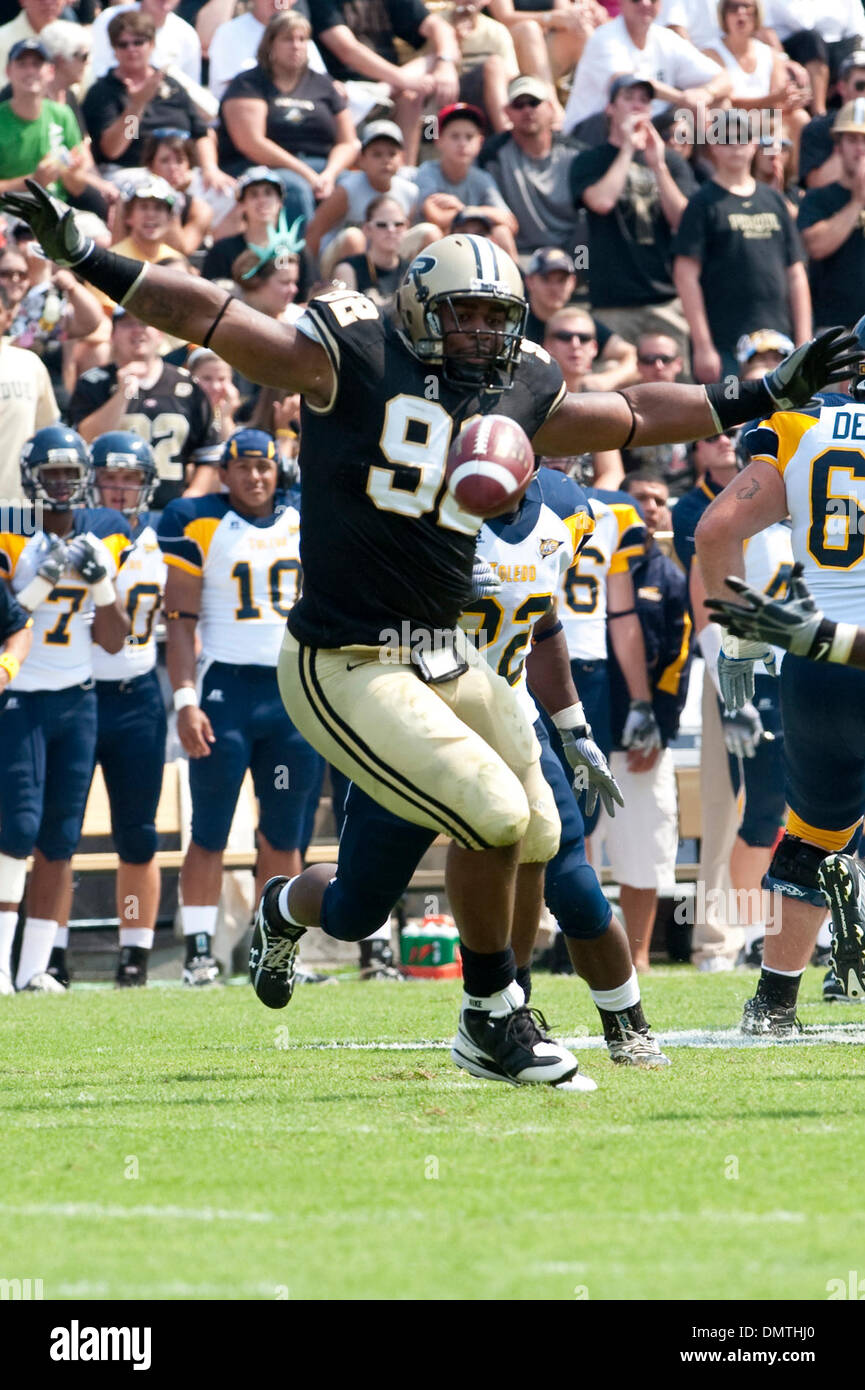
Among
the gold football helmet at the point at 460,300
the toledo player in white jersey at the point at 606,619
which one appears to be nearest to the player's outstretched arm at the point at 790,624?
the gold football helmet at the point at 460,300

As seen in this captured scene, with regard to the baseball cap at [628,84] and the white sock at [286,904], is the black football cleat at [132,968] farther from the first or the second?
the baseball cap at [628,84]

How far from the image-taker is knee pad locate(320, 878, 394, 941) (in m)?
5.31

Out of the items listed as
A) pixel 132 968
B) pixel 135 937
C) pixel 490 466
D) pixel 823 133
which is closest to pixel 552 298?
pixel 823 133

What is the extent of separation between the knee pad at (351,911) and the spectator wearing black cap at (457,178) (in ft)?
22.6

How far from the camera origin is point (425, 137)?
44.0 ft

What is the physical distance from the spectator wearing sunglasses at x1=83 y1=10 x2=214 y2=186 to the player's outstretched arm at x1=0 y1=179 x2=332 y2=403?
7515mm

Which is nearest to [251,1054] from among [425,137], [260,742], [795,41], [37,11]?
[260,742]

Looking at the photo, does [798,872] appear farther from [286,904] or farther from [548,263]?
[548,263]

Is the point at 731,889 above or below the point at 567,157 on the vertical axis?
below

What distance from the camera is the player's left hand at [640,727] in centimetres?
921

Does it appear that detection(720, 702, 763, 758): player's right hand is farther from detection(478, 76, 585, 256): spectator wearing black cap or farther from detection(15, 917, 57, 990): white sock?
detection(478, 76, 585, 256): spectator wearing black cap
